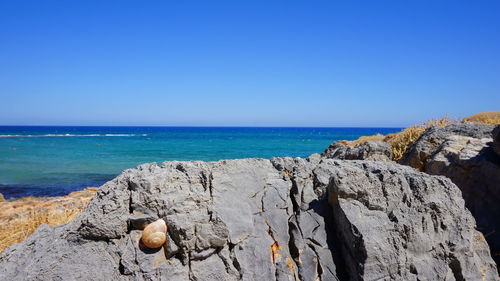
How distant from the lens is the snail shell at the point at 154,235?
10.7 feet

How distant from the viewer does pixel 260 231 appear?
3682mm

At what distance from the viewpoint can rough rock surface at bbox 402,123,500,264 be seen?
5.61 metres

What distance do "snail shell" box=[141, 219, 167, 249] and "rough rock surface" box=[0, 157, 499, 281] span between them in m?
0.07

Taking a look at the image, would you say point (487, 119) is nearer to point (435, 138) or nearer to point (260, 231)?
point (435, 138)

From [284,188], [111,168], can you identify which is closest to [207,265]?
[284,188]

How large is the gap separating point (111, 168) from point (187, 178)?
2313 cm

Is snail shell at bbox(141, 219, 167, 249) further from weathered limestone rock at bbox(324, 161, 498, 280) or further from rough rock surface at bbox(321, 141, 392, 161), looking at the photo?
rough rock surface at bbox(321, 141, 392, 161)

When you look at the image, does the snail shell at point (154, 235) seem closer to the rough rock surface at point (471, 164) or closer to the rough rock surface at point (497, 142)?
the rough rock surface at point (471, 164)

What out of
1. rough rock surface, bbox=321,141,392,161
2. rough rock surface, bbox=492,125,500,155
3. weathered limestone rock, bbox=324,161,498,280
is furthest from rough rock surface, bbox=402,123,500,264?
weathered limestone rock, bbox=324,161,498,280

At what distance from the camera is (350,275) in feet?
11.5

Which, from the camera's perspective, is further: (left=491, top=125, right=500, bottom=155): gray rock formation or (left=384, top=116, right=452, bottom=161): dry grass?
(left=384, top=116, right=452, bottom=161): dry grass

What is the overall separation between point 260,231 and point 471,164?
4.70m

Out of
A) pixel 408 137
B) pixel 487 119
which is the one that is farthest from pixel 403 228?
pixel 487 119

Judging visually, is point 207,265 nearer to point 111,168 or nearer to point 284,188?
point 284,188
